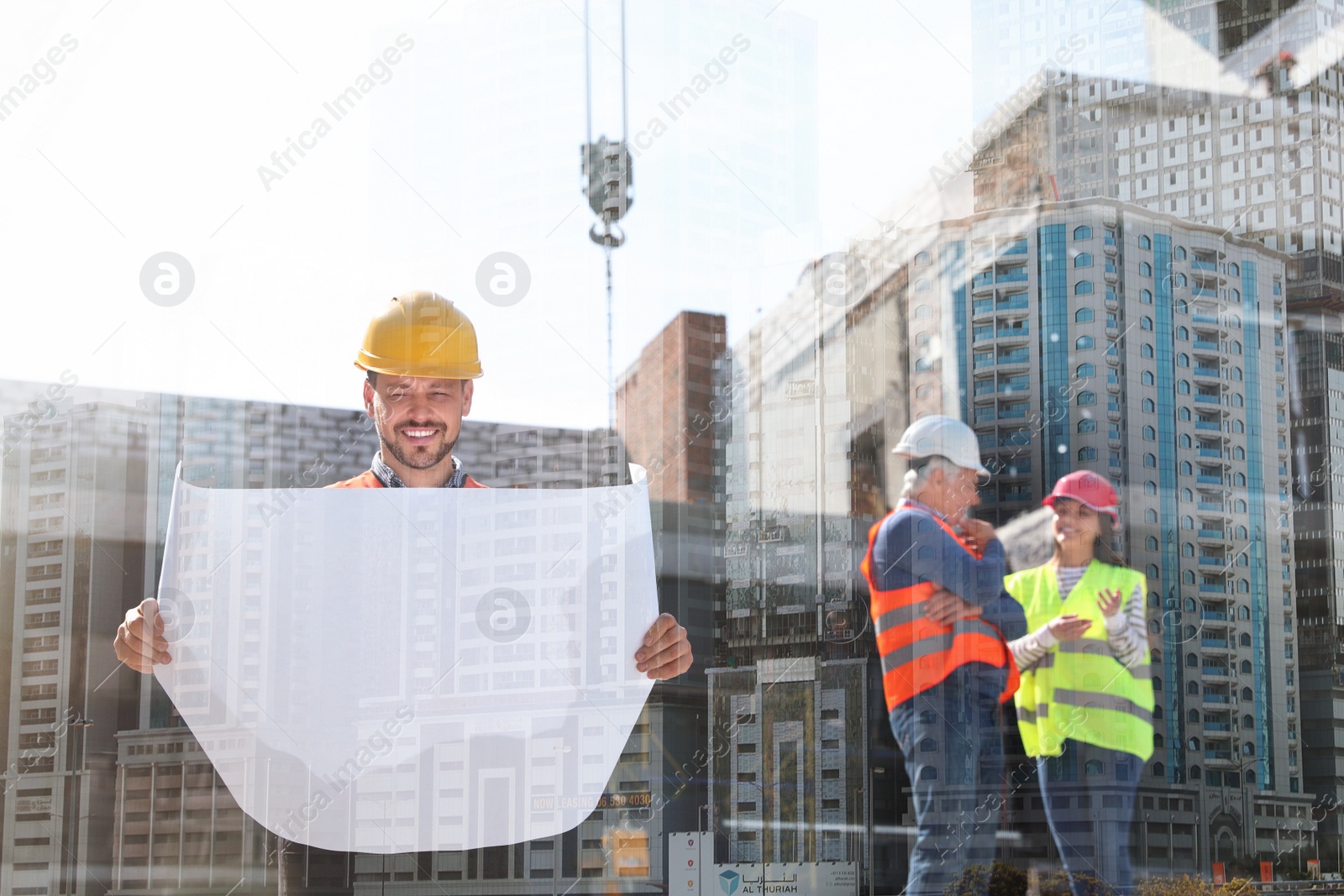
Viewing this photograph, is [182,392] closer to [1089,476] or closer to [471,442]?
[471,442]

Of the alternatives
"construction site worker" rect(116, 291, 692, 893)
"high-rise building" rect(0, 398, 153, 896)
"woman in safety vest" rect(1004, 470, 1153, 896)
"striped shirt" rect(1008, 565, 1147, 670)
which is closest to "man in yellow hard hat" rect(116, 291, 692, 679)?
"construction site worker" rect(116, 291, 692, 893)

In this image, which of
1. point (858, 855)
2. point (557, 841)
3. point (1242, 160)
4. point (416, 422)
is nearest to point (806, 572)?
point (858, 855)

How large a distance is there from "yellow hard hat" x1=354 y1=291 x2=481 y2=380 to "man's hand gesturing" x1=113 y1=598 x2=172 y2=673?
196 centimetres

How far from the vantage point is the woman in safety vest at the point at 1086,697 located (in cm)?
752

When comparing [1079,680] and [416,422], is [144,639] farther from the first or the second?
[1079,680]

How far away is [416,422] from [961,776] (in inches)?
157

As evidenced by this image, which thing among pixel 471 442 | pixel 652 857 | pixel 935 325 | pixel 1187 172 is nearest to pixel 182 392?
pixel 471 442

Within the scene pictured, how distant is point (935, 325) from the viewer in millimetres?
8734

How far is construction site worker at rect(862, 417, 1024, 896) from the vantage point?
24.7 feet

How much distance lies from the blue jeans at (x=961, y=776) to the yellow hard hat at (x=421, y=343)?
3.56 meters

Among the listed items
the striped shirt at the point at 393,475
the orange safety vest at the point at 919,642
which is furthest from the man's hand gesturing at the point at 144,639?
the orange safety vest at the point at 919,642

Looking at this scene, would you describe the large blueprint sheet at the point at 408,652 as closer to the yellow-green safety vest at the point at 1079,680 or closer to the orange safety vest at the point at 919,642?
the orange safety vest at the point at 919,642

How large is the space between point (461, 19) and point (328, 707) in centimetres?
519

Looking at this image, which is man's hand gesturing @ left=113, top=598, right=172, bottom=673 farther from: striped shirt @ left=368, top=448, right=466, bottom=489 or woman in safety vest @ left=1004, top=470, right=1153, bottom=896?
woman in safety vest @ left=1004, top=470, right=1153, bottom=896
